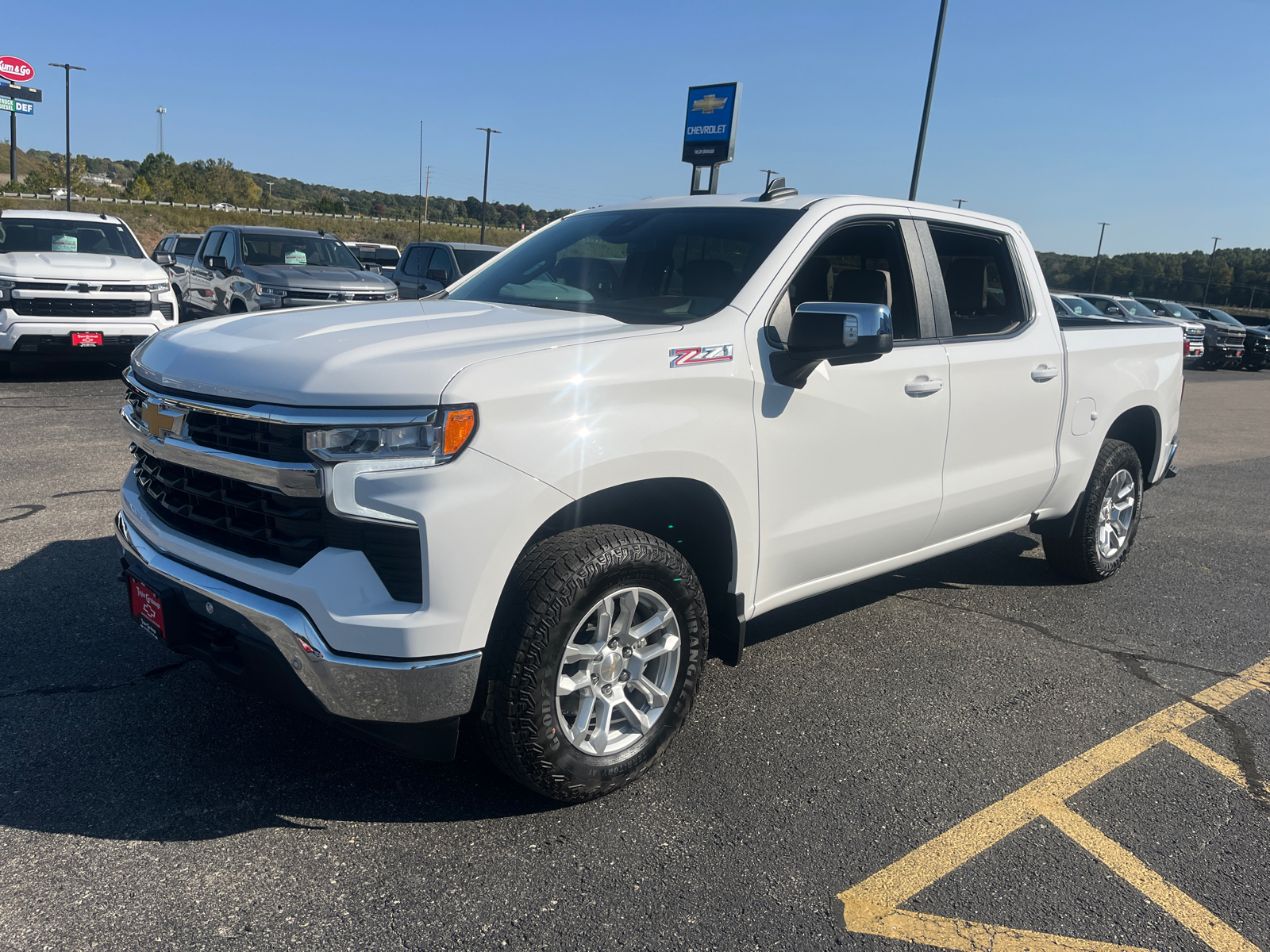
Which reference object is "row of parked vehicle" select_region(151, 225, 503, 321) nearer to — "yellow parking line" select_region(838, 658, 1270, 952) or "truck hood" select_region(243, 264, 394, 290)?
"truck hood" select_region(243, 264, 394, 290)

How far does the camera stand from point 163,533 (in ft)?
9.41

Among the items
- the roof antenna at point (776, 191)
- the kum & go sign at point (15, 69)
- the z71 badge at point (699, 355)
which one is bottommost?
the z71 badge at point (699, 355)

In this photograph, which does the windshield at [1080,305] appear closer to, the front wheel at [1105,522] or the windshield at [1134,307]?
the windshield at [1134,307]

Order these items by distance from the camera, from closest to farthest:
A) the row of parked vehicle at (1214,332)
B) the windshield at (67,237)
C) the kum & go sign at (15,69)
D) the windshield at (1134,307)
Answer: the windshield at (67,237)
the windshield at (1134,307)
the row of parked vehicle at (1214,332)
the kum & go sign at (15,69)

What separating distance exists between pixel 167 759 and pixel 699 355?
2.14 m

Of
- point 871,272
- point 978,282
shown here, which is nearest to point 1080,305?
point 978,282

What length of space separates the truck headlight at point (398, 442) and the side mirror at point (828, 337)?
1220mm

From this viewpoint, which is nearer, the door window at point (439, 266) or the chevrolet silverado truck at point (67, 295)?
the chevrolet silverado truck at point (67, 295)

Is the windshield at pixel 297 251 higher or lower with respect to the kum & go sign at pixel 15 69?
lower

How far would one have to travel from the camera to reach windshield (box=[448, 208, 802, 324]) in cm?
341

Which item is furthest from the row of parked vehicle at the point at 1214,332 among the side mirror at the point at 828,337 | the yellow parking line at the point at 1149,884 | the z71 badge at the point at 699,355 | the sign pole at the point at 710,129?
the z71 badge at the point at 699,355

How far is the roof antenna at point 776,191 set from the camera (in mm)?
3799

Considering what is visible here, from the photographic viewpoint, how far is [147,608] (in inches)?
113

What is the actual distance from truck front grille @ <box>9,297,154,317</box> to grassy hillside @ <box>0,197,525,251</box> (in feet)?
153
